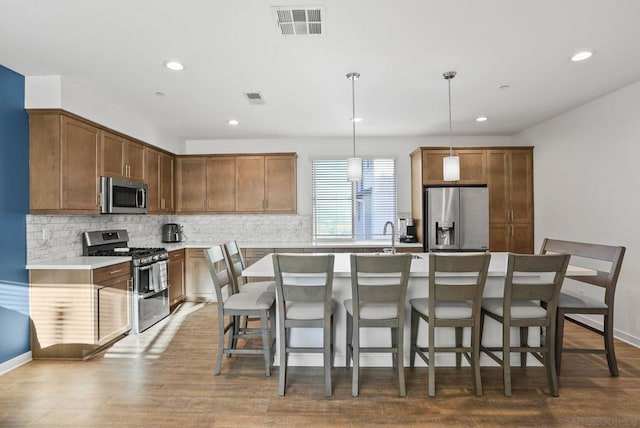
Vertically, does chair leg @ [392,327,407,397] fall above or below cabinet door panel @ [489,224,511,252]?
below

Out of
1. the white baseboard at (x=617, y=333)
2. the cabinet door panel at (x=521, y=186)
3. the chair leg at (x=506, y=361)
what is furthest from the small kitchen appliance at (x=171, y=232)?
the white baseboard at (x=617, y=333)

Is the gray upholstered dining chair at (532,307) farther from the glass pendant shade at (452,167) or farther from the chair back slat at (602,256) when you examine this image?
the glass pendant shade at (452,167)

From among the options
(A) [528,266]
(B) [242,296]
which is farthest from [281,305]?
(A) [528,266]

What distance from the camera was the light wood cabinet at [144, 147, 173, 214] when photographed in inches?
190

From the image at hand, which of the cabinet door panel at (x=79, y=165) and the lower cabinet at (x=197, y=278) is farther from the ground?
the cabinet door panel at (x=79, y=165)

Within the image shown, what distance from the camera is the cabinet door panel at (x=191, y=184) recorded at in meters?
5.68

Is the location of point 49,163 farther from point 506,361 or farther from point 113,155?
point 506,361

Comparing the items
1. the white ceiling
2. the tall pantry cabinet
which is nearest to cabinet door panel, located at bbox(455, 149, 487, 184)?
the tall pantry cabinet

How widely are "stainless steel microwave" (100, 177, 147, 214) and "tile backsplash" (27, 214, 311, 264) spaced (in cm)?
39

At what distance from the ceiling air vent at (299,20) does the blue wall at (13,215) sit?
2542 millimetres

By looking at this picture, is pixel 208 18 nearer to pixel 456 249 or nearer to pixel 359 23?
pixel 359 23

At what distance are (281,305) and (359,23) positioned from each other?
2.03 meters

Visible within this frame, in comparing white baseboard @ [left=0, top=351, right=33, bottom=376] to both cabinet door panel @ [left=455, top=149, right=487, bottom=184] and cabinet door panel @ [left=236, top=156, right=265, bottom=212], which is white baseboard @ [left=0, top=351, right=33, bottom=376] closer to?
cabinet door panel @ [left=236, top=156, right=265, bottom=212]

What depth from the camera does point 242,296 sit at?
308cm
